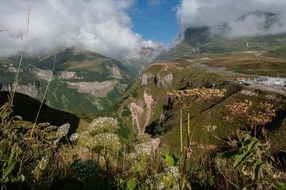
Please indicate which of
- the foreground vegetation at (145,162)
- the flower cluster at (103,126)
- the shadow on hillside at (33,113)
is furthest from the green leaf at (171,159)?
the shadow on hillside at (33,113)

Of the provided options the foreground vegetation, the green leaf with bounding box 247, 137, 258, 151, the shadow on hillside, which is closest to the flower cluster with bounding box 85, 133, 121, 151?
the foreground vegetation

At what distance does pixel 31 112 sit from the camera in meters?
55.4

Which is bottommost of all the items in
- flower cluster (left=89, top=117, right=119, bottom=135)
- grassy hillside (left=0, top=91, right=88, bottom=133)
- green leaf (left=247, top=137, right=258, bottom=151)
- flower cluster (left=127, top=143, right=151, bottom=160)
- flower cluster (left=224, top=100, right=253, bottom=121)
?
flower cluster (left=127, top=143, right=151, bottom=160)

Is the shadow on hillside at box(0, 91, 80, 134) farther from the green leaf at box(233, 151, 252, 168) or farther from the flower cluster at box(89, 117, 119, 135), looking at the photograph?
the green leaf at box(233, 151, 252, 168)

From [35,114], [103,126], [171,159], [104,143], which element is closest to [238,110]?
[171,159]

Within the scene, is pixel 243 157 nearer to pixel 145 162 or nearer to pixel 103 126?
pixel 145 162

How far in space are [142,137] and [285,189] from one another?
15.4 feet

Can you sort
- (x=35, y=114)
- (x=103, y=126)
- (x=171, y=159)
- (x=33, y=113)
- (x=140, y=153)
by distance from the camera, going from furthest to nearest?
(x=33, y=113), (x=35, y=114), (x=103, y=126), (x=140, y=153), (x=171, y=159)

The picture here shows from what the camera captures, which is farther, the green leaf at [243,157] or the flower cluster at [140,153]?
the flower cluster at [140,153]

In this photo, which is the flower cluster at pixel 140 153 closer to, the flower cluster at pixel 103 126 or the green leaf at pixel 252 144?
the flower cluster at pixel 103 126

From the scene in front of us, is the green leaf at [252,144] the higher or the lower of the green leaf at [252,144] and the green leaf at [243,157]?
the higher

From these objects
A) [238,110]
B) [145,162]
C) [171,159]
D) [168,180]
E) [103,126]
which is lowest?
[168,180]

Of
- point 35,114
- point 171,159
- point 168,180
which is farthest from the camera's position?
point 35,114

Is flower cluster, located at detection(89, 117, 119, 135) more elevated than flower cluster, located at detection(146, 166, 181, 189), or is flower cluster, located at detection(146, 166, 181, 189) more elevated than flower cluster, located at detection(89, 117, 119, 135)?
flower cluster, located at detection(89, 117, 119, 135)
